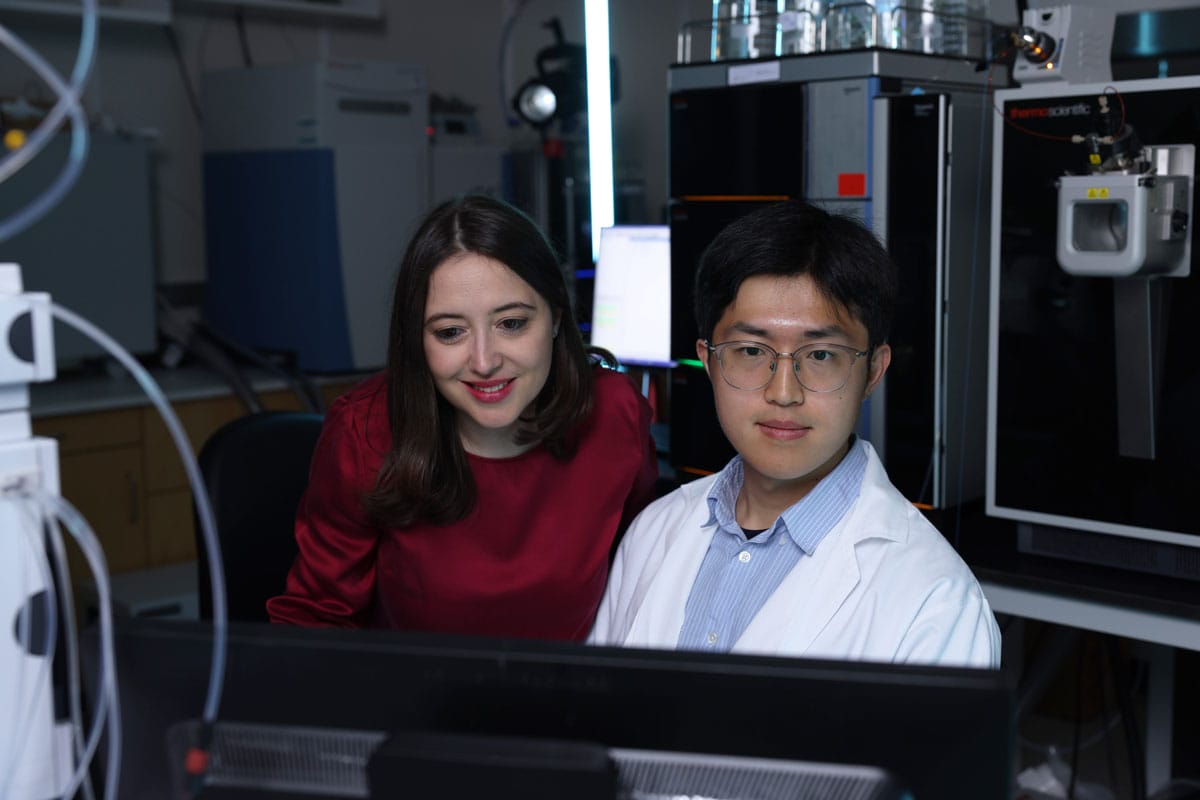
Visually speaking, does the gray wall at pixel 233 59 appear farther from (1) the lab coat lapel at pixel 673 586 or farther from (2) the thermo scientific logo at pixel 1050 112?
(1) the lab coat lapel at pixel 673 586

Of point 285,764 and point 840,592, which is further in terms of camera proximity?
point 840,592

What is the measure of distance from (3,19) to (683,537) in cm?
277

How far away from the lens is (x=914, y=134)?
206 cm

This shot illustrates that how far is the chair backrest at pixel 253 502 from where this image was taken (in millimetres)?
1852

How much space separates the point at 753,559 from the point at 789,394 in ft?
0.60

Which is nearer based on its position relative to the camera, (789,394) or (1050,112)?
(789,394)

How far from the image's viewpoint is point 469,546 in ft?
5.15

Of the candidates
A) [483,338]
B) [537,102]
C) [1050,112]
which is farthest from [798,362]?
[537,102]

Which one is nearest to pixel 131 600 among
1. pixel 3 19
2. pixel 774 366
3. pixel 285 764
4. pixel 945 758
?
pixel 3 19

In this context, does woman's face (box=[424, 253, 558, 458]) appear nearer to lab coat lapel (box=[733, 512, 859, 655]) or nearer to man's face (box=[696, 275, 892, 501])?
man's face (box=[696, 275, 892, 501])

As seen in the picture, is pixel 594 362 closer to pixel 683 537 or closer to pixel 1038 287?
pixel 683 537

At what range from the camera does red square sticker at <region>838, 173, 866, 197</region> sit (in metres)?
2.12

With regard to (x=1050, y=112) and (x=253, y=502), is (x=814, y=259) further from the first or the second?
(x=253, y=502)

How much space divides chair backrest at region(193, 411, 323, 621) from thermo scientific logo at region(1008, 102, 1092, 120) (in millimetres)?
1230
